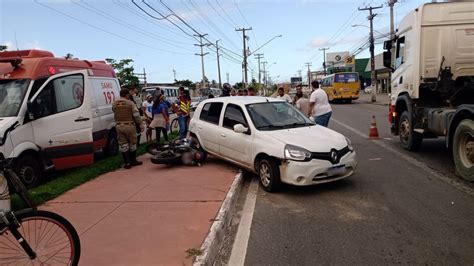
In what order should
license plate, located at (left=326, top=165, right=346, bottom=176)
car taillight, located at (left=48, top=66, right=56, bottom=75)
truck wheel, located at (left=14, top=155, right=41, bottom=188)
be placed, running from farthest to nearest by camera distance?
car taillight, located at (left=48, top=66, right=56, bottom=75), truck wheel, located at (left=14, top=155, right=41, bottom=188), license plate, located at (left=326, top=165, right=346, bottom=176)

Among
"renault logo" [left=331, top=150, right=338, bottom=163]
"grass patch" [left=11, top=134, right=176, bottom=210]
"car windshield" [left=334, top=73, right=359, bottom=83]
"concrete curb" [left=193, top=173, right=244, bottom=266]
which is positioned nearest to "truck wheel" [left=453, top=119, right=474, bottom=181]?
"renault logo" [left=331, top=150, right=338, bottom=163]

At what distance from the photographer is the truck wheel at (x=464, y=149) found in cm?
698

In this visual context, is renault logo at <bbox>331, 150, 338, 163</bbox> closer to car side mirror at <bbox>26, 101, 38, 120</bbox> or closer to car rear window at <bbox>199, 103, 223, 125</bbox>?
car rear window at <bbox>199, 103, 223, 125</bbox>

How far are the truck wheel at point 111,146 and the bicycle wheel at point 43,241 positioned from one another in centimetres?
738

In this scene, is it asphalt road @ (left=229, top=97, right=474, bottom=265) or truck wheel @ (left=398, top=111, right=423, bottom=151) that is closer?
asphalt road @ (left=229, top=97, right=474, bottom=265)

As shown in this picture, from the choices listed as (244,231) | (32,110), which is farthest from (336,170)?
(32,110)

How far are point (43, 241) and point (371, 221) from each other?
3874 mm

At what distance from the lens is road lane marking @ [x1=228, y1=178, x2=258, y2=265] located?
4516mm

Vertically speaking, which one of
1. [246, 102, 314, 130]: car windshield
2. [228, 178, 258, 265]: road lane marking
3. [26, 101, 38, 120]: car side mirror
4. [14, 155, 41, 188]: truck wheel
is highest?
[26, 101, 38, 120]: car side mirror

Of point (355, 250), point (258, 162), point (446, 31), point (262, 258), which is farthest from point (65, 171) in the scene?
point (446, 31)

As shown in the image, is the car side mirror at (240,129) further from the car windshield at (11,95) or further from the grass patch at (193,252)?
the car windshield at (11,95)

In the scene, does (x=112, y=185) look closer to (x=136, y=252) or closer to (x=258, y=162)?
(x=258, y=162)

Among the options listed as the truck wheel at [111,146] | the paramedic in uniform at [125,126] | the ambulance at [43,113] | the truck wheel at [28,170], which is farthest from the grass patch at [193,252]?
the truck wheel at [111,146]

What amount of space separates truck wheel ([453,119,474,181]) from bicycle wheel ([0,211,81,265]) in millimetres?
6245
